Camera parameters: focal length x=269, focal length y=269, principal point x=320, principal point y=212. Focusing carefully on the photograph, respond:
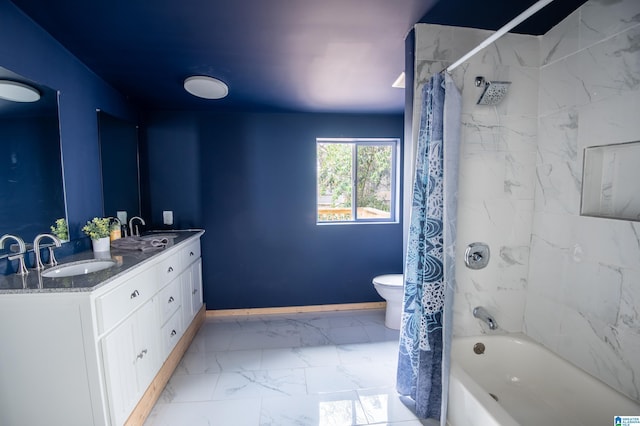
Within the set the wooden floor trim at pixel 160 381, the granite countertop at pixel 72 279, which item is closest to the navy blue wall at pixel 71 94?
the granite countertop at pixel 72 279

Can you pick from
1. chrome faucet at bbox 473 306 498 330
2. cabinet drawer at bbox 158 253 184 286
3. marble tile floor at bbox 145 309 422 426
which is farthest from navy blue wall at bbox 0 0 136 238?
chrome faucet at bbox 473 306 498 330

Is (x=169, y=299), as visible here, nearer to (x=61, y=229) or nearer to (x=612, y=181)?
(x=61, y=229)

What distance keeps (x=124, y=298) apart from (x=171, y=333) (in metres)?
0.73

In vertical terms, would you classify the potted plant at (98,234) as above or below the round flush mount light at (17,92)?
below

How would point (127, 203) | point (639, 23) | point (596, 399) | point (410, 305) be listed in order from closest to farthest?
point (639, 23) < point (596, 399) < point (410, 305) < point (127, 203)

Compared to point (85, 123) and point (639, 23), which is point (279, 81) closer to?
point (85, 123)

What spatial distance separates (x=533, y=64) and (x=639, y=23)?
0.49m

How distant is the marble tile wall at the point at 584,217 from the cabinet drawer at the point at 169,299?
2.43 meters

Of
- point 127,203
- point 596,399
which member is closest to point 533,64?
point 596,399

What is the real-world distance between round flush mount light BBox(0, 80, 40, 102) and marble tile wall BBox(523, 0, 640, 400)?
2942 mm

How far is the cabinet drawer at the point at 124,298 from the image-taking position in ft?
4.09

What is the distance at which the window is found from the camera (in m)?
3.04

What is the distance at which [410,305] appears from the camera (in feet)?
5.33

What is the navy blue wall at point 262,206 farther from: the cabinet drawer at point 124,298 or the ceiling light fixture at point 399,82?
the cabinet drawer at point 124,298
